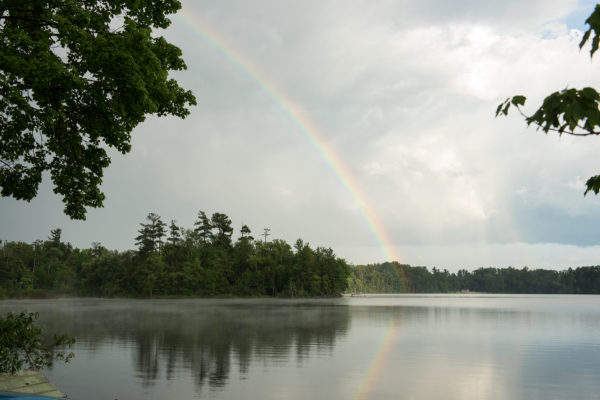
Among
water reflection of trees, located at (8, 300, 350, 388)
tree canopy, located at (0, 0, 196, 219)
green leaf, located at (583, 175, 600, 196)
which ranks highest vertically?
tree canopy, located at (0, 0, 196, 219)

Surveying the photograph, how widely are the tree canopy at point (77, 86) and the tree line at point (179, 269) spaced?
11720cm

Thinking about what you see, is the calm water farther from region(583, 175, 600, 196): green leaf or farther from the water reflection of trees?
region(583, 175, 600, 196): green leaf

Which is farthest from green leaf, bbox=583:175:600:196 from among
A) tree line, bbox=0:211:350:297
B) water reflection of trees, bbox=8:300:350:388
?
tree line, bbox=0:211:350:297

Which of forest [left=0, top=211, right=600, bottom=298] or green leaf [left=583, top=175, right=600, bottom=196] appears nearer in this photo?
green leaf [left=583, top=175, right=600, bottom=196]

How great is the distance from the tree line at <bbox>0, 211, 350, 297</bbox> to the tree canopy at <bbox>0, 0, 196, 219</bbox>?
11720 cm

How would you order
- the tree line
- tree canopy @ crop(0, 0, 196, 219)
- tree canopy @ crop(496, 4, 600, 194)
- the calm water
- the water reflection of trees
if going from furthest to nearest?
the tree line, the water reflection of trees, the calm water, tree canopy @ crop(0, 0, 196, 219), tree canopy @ crop(496, 4, 600, 194)

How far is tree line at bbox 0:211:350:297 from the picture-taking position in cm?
13088

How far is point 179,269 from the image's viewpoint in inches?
5413

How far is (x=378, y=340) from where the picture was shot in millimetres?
30109

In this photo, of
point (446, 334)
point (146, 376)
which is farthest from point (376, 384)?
point (446, 334)

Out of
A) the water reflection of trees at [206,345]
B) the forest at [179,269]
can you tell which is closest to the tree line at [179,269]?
the forest at [179,269]

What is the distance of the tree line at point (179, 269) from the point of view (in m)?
131

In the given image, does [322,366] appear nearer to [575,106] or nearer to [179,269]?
[575,106]

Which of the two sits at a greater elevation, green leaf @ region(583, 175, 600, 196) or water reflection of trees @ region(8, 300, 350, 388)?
green leaf @ region(583, 175, 600, 196)
